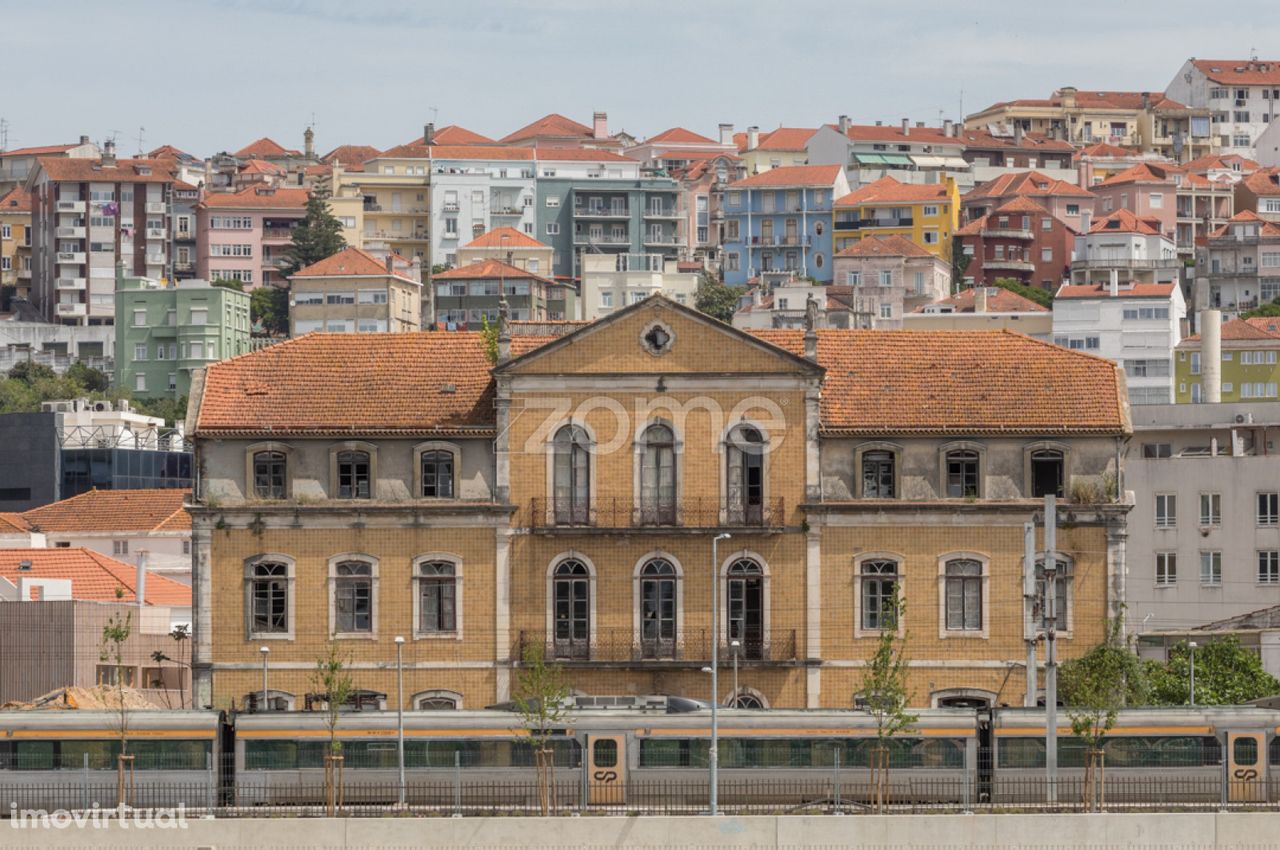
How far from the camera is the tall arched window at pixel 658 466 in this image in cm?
7888

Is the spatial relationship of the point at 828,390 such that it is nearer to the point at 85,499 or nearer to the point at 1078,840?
the point at 1078,840

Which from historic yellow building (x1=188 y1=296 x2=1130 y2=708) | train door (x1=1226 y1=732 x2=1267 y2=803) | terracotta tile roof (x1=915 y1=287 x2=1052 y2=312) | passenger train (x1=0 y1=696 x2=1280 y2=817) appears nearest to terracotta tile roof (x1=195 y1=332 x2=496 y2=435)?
historic yellow building (x1=188 y1=296 x2=1130 y2=708)

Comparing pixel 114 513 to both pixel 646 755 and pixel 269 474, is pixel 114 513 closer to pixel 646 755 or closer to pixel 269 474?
pixel 269 474

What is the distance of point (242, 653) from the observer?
77.6 m

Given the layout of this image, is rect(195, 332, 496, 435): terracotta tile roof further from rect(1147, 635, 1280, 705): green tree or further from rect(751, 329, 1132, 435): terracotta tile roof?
rect(1147, 635, 1280, 705): green tree

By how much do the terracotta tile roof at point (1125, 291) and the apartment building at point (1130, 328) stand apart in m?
0.07

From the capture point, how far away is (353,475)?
78.9 metres

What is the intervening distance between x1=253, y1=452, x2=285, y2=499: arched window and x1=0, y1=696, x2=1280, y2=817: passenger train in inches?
525

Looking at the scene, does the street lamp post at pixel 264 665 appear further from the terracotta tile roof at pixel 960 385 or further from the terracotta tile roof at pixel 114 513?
the terracotta tile roof at pixel 114 513

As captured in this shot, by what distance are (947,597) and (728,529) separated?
6.12 m

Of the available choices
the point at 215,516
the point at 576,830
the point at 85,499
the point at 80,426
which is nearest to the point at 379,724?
the point at 576,830

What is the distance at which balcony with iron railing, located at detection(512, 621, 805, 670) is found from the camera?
77.7 metres

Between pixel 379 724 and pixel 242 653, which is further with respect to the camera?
pixel 242 653

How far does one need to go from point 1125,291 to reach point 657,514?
11964cm
